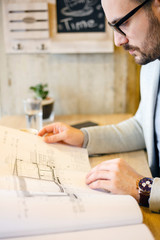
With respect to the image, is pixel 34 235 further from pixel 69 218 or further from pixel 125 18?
pixel 125 18

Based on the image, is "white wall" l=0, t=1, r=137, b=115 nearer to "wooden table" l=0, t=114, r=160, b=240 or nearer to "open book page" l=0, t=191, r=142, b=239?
"wooden table" l=0, t=114, r=160, b=240

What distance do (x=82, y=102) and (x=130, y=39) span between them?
82 centimetres

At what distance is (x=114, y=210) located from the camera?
532 millimetres

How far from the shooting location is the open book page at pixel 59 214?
0.48m

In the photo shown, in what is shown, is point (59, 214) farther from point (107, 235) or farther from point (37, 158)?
point (37, 158)

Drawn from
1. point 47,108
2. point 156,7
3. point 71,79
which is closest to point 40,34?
point 71,79

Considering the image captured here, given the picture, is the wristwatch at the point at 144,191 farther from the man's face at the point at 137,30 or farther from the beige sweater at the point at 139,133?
the man's face at the point at 137,30

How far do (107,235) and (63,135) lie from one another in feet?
1.66

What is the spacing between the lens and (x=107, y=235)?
0.49m

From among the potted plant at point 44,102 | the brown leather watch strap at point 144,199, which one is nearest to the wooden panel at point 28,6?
the potted plant at point 44,102

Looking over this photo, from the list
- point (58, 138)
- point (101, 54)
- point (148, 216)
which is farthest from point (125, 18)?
point (101, 54)

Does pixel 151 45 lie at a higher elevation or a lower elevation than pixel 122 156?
higher

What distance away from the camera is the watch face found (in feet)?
2.21

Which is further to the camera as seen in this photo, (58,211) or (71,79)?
(71,79)
